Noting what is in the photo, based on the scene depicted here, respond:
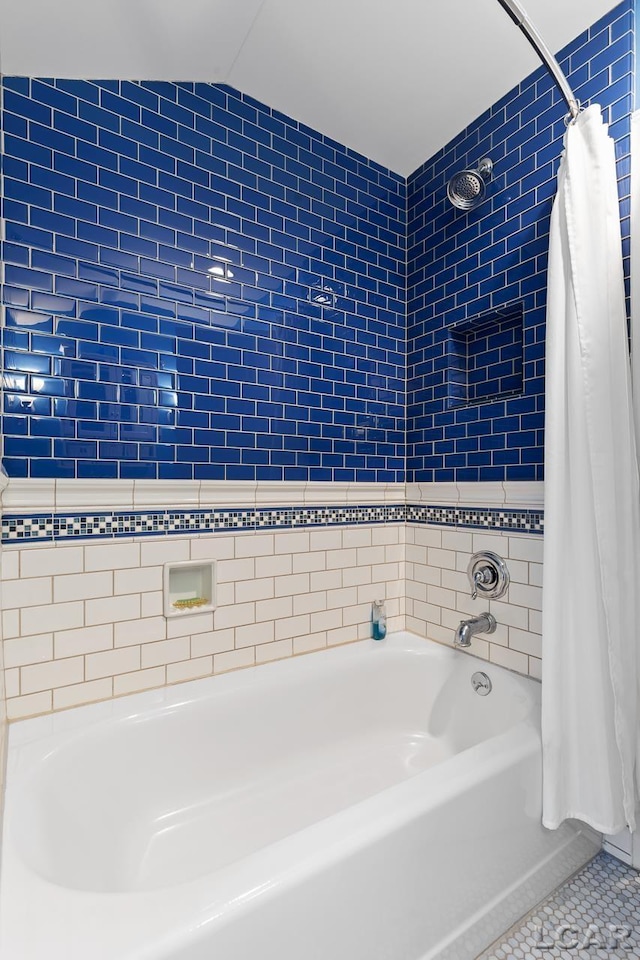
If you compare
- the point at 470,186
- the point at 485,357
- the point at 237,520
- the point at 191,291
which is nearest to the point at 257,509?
the point at 237,520

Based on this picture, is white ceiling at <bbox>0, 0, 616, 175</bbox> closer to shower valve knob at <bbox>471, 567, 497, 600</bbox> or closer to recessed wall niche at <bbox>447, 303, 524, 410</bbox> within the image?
recessed wall niche at <bbox>447, 303, 524, 410</bbox>

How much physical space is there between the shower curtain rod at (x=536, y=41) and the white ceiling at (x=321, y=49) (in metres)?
0.41

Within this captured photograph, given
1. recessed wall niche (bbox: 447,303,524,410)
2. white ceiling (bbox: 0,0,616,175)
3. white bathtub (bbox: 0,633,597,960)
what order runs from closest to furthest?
white bathtub (bbox: 0,633,597,960)
white ceiling (bbox: 0,0,616,175)
recessed wall niche (bbox: 447,303,524,410)

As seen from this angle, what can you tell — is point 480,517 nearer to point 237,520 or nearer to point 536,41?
point 237,520

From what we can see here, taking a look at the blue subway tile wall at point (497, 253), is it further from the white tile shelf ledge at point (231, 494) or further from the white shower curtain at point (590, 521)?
the white shower curtain at point (590, 521)

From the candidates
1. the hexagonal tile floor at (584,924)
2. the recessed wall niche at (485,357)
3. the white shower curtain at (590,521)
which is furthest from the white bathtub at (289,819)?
the recessed wall niche at (485,357)

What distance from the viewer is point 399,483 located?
234 cm

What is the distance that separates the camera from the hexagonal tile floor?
124 cm

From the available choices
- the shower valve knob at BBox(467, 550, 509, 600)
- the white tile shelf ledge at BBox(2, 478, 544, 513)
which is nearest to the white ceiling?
the white tile shelf ledge at BBox(2, 478, 544, 513)

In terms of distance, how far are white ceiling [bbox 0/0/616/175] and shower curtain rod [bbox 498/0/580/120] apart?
413 mm

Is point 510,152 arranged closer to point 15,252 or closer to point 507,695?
point 15,252

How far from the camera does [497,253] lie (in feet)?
6.28

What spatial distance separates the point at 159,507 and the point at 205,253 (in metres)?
0.99

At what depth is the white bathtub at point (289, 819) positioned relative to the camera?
804 millimetres
